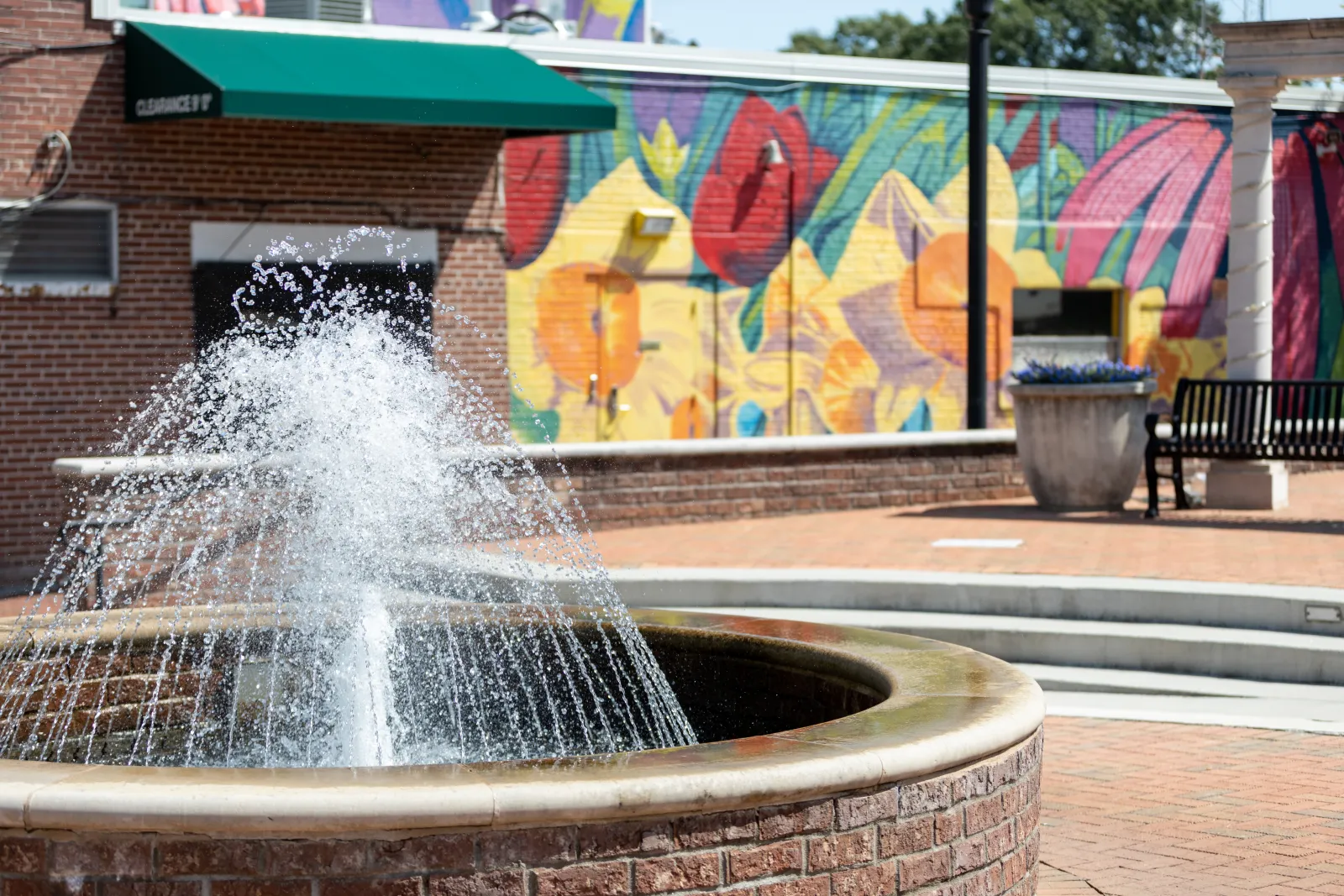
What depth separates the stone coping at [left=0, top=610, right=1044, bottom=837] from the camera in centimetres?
416

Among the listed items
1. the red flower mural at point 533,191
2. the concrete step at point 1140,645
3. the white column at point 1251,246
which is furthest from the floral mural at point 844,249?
the concrete step at point 1140,645

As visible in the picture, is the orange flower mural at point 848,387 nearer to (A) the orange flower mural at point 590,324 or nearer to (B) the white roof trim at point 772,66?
(A) the orange flower mural at point 590,324

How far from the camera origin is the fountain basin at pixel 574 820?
4.18 meters

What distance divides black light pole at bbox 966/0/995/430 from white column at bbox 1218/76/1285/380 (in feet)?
7.47

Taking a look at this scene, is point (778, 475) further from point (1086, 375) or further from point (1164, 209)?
point (1164, 209)

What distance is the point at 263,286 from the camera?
1764 centimetres

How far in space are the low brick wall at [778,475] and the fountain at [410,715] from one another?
73.6 inches

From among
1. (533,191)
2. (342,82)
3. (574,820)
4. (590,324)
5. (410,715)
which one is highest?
(342,82)

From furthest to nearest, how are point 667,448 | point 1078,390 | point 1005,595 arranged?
point 1078,390 → point 667,448 → point 1005,595

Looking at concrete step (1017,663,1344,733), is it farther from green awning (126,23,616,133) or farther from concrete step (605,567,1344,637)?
green awning (126,23,616,133)

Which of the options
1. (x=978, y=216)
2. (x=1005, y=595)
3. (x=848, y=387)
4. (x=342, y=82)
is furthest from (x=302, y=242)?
(x=1005, y=595)

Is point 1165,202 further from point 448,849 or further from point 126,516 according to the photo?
point 448,849

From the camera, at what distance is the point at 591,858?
435 cm

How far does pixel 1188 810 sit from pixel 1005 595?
3.70 meters
